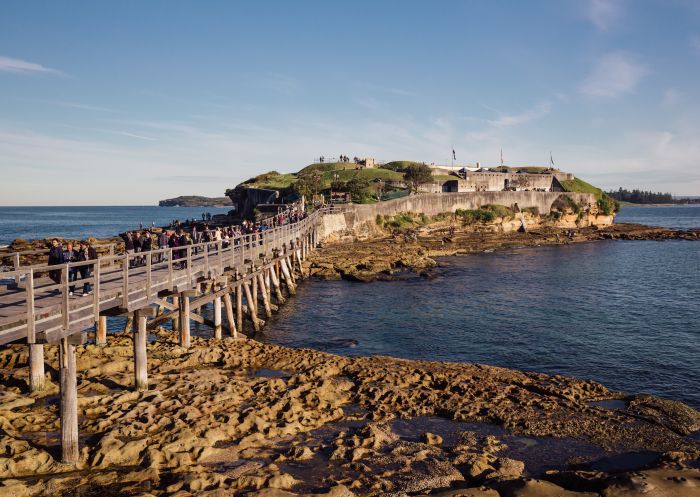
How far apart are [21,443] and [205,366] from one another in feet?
22.6

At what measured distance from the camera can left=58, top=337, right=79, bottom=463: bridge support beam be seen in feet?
33.1

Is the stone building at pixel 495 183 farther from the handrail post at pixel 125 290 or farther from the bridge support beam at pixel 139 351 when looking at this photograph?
the handrail post at pixel 125 290

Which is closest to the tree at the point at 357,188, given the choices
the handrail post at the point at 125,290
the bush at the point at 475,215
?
the bush at the point at 475,215

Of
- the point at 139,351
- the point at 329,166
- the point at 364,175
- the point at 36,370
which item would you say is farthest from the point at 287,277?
the point at 329,166

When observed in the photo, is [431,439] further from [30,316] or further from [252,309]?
[252,309]

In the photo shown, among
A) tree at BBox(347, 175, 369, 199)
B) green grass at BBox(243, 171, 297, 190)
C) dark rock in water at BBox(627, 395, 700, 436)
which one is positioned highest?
green grass at BBox(243, 171, 297, 190)

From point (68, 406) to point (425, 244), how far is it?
178 ft

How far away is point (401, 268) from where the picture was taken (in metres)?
46.8

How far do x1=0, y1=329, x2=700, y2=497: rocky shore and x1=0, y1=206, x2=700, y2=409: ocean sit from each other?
3835 millimetres

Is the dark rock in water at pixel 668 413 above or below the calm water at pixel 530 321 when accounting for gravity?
above

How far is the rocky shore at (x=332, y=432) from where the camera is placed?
380 inches

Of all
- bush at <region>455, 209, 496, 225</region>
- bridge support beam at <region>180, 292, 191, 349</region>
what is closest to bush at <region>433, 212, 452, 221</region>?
bush at <region>455, 209, 496, 225</region>

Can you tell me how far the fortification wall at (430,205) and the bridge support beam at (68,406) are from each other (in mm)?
46901

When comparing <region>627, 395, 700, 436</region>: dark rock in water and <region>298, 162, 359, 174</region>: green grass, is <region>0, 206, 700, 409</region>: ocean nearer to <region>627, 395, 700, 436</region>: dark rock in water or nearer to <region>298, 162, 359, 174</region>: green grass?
<region>627, 395, 700, 436</region>: dark rock in water
